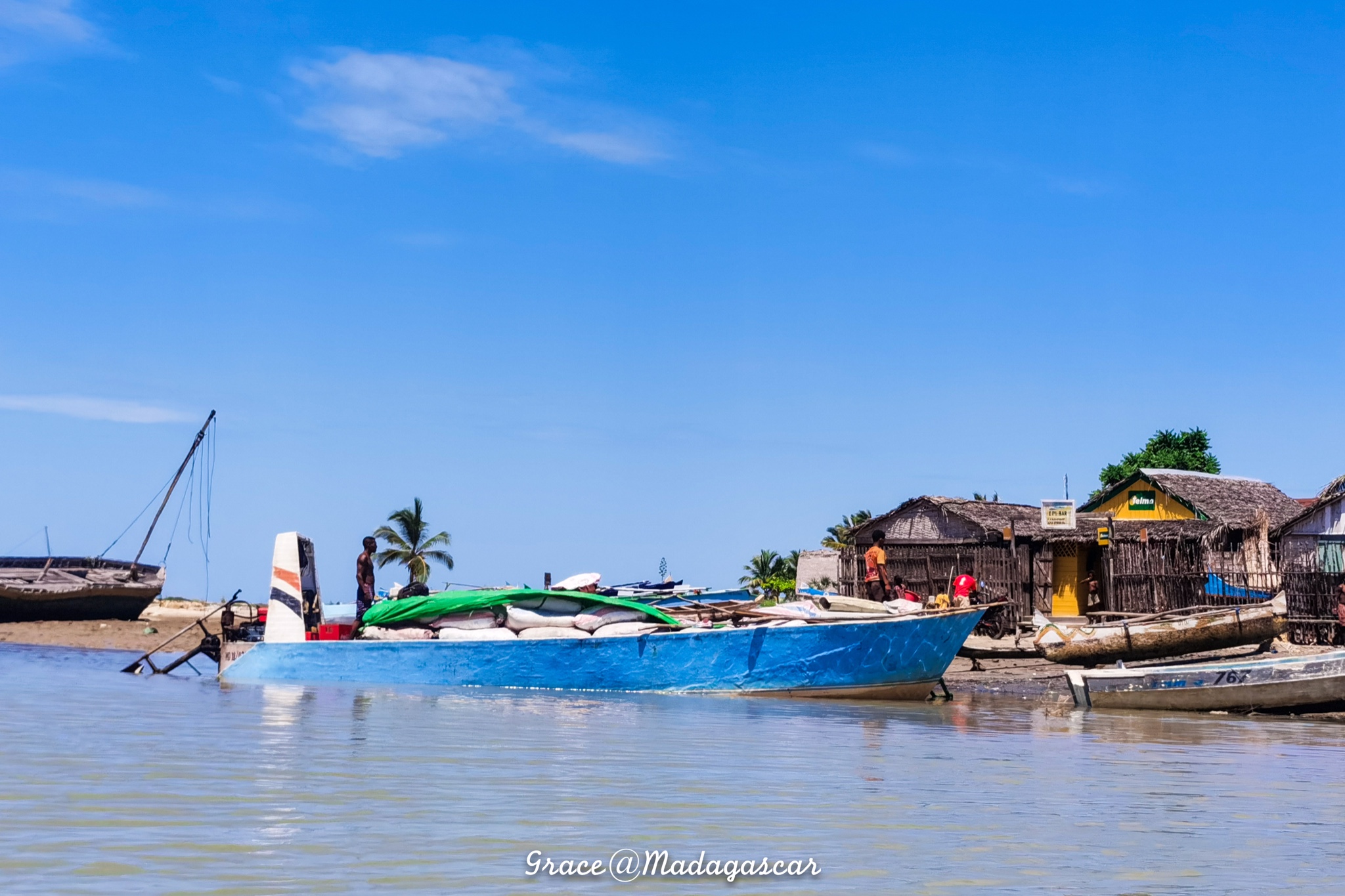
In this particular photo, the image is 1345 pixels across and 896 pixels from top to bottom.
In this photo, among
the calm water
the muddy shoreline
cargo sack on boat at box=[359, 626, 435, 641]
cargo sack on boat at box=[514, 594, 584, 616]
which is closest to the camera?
the calm water

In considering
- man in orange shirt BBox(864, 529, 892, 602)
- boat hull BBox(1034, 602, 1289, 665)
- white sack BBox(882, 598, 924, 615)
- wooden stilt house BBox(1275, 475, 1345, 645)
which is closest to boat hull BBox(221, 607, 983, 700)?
white sack BBox(882, 598, 924, 615)

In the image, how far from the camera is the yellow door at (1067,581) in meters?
28.6

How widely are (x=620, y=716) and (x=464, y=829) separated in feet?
21.0

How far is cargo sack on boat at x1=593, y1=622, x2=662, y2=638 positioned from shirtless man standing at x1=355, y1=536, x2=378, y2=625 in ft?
11.3

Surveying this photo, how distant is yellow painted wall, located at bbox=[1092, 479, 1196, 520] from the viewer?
30219 millimetres

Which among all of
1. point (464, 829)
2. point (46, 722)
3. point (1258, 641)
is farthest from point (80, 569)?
point (464, 829)

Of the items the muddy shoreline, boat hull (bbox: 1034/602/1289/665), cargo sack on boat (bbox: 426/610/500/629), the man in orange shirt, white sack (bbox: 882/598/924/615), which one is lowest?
the muddy shoreline

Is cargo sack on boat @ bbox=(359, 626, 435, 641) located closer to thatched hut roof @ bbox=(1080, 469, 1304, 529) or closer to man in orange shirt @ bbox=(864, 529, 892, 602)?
man in orange shirt @ bbox=(864, 529, 892, 602)

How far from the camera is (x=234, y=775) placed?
7422mm

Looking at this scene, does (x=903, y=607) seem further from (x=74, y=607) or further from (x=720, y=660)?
(x=74, y=607)

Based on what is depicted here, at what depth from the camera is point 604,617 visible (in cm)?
1588

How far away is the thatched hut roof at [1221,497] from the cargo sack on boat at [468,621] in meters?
17.7

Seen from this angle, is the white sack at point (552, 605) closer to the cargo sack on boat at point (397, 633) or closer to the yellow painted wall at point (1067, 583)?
the cargo sack on boat at point (397, 633)

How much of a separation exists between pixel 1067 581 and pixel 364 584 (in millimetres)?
17768
